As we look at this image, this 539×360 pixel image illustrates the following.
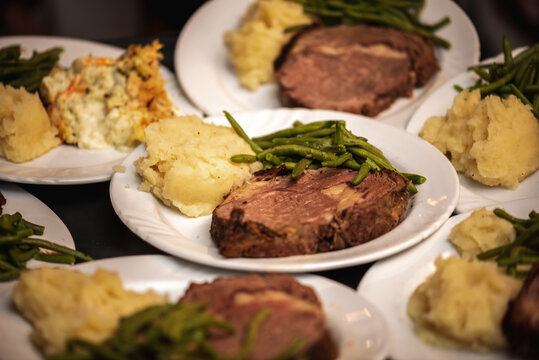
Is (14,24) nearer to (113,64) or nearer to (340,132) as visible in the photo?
(113,64)

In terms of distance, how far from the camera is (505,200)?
403 centimetres

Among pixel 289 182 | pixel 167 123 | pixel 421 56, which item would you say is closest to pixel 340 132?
pixel 289 182

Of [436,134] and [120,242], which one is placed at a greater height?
[436,134]

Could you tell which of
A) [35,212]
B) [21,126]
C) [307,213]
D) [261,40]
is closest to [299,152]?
[307,213]

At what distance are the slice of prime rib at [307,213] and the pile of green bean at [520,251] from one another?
0.62 metres

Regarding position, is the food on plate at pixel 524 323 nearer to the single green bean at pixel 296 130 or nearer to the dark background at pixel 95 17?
the single green bean at pixel 296 130

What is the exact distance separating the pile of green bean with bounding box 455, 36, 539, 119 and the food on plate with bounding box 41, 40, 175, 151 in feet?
8.39

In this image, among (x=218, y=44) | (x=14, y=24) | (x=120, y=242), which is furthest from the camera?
(x=14, y=24)

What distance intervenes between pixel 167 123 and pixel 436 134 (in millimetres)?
1993

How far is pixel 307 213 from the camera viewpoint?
3541 mm

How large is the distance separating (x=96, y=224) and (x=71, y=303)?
1331 mm

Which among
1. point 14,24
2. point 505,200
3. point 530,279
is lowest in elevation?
point 14,24

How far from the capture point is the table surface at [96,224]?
366cm

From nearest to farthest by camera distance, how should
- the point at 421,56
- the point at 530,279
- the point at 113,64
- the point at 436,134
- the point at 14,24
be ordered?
the point at 530,279
the point at 436,134
the point at 113,64
the point at 421,56
the point at 14,24
